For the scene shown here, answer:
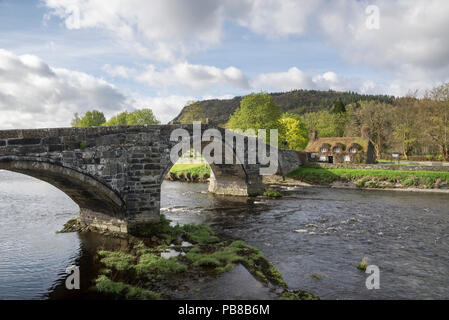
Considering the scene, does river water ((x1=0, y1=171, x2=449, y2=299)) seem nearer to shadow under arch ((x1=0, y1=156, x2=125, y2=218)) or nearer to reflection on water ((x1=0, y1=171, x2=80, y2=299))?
reflection on water ((x1=0, y1=171, x2=80, y2=299))

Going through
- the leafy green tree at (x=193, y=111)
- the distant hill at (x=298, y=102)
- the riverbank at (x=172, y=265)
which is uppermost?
the distant hill at (x=298, y=102)

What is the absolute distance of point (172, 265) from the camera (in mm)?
13539

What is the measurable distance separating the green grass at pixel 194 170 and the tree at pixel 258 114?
10.1 meters

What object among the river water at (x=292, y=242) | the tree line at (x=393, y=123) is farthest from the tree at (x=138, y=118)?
the river water at (x=292, y=242)

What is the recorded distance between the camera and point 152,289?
1166cm

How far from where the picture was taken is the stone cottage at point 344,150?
2211 inches

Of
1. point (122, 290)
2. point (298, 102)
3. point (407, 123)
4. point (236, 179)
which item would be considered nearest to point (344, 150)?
point (407, 123)

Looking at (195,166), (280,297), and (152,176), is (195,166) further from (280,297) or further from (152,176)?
(280,297)

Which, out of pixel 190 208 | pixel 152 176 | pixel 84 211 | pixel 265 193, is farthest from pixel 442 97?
pixel 84 211

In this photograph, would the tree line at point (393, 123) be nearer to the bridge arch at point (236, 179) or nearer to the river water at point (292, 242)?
the bridge arch at point (236, 179)

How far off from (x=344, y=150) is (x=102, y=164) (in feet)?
164

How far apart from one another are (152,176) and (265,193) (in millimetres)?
18097

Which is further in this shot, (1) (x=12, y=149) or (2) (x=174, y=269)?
(1) (x=12, y=149)

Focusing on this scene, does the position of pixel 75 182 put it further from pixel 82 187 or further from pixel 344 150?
pixel 344 150
